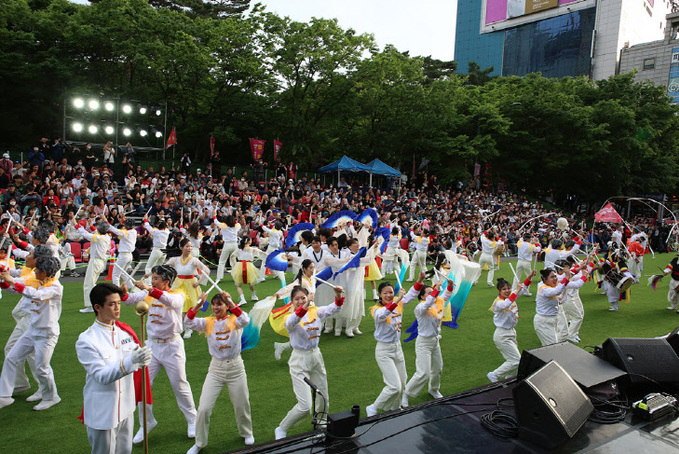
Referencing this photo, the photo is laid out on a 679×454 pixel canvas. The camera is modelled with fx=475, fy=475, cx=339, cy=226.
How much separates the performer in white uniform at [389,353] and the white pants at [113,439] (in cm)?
255

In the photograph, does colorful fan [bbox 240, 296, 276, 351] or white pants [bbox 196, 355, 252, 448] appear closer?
white pants [bbox 196, 355, 252, 448]

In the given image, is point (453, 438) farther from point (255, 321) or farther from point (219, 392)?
point (255, 321)

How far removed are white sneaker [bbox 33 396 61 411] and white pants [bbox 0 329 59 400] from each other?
0.07 metres

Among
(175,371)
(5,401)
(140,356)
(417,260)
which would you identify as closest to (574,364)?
(140,356)

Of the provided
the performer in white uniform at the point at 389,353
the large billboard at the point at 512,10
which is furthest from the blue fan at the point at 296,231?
the large billboard at the point at 512,10

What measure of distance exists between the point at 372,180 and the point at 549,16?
45433mm

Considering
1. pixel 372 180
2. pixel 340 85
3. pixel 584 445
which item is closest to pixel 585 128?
pixel 372 180

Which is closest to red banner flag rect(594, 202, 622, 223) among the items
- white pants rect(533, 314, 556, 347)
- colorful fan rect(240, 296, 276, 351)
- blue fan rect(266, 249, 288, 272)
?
white pants rect(533, 314, 556, 347)

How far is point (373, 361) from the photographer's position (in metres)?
7.53

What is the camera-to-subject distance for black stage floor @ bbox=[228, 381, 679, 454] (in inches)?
144

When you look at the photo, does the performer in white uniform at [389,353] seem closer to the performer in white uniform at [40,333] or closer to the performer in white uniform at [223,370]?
the performer in white uniform at [223,370]

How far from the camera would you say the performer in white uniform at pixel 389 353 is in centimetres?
532

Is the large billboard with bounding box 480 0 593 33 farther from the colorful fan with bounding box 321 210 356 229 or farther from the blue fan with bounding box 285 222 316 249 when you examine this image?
the blue fan with bounding box 285 222 316 249


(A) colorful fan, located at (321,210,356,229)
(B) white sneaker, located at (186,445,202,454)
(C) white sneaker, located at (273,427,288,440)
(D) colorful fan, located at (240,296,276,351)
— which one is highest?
(A) colorful fan, located at (321,210,356,229)
